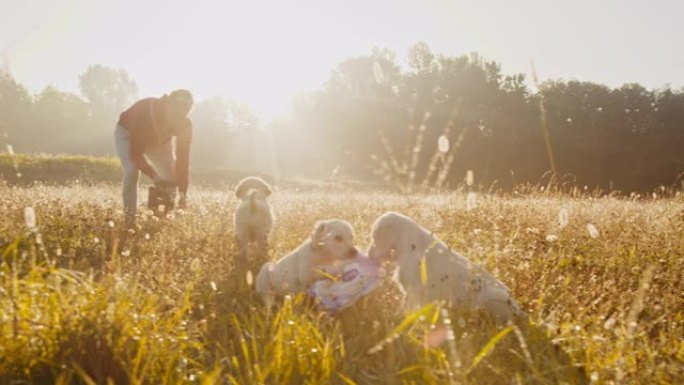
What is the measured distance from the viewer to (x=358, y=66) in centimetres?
5591

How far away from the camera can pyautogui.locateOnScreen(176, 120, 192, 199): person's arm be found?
29.2ft

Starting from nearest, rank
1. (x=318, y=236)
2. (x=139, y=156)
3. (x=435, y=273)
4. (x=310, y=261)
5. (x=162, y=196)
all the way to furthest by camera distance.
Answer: (x=435, y=273) → (x=310, y=261) → (x=318, y=236) → (x=139, y=156) → (x=162, y=196)

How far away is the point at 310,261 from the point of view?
4.76 meters

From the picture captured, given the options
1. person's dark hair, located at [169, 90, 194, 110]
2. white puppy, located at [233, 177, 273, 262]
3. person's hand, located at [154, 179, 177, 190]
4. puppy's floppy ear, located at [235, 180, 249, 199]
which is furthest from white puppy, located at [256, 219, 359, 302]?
person's dark hair, located at [169, 90, 194, 110]

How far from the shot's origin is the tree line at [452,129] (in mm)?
42156

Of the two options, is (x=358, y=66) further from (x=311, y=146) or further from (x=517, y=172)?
(x=517, y=172)

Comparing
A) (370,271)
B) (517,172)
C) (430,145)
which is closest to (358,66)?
(430,145)

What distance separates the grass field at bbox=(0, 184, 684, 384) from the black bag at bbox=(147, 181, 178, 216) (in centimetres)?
141

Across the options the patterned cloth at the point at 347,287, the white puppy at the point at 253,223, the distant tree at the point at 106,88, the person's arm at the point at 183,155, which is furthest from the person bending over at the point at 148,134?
the distant tree at the point at 106,88

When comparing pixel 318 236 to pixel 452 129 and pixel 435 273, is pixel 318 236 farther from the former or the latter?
pixel 452 129

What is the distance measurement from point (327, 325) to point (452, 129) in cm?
4233

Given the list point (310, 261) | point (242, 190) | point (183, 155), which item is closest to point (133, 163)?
point (183, 155)

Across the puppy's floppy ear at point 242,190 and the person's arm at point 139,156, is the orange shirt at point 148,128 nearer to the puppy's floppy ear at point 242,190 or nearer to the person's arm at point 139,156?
the person's arm at point 139,156

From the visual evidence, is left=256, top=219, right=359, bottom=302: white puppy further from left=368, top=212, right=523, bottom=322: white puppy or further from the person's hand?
the person's hand
